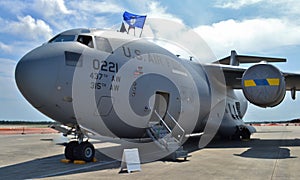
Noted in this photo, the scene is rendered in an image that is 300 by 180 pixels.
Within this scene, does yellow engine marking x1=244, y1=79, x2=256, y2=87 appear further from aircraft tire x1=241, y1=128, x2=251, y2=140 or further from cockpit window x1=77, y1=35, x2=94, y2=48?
aircraft tire x1=241, y1=128, x2=251, y2=140

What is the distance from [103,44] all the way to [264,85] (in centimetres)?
602

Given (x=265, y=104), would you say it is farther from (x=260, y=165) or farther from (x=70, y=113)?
(x=70, y=113)

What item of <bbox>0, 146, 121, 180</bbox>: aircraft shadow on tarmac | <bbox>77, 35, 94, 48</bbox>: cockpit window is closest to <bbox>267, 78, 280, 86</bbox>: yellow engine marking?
<bbox>0, 146, 121, 180</bbox>: aircraft shadow on tarmac

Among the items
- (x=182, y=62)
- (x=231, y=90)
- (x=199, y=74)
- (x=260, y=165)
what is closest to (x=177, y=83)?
(x=182, y=62)

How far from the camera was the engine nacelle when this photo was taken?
1160 cm

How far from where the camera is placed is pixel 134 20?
53.2 feet

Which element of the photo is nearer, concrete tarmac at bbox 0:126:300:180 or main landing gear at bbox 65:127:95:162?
concrete tarmac at bbox 0:126:300:180

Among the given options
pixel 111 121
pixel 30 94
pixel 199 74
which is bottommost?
pixel 111 121

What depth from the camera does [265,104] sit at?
12031 millimetres

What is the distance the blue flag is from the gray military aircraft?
3587 mm

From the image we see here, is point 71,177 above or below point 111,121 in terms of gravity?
below

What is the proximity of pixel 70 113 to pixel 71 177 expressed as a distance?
182cm

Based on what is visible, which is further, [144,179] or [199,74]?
[199,74]

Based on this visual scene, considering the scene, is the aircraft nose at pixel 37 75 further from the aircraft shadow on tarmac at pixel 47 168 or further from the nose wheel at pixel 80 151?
the nose wheel at pixel 80 151
